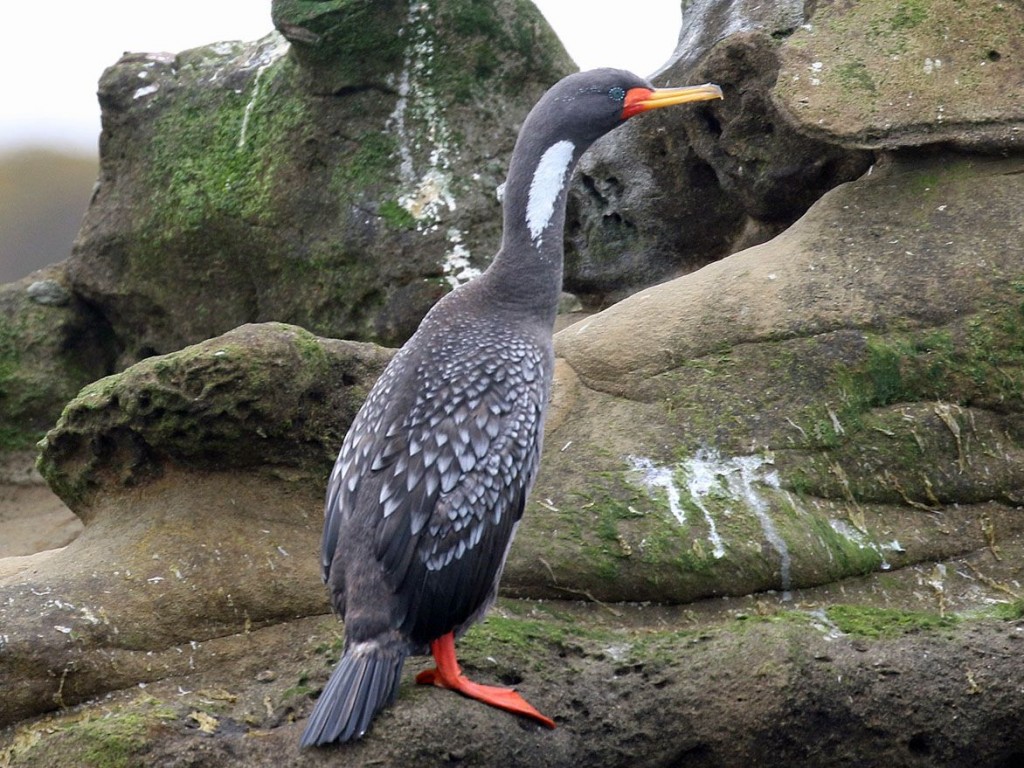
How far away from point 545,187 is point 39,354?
20.4ft

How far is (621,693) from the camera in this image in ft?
15.0

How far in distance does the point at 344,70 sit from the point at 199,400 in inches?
176

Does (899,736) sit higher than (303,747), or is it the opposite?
(303,747)

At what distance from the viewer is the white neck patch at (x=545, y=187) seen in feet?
17.1

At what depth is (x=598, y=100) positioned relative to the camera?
531 cm

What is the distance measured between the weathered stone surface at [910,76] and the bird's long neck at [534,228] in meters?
1.68

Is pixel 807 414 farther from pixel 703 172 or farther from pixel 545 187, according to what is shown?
pixel 703 172

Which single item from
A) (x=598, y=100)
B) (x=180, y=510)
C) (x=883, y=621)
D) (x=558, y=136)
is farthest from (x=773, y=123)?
(x=180, y=510)

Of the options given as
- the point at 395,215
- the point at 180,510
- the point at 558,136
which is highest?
the point at 558,136

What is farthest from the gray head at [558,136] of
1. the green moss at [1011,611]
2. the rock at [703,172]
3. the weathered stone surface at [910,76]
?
the green moss at [1011,611]

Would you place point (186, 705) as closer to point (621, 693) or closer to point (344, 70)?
point (621, 693)

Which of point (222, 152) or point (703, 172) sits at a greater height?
point (222, 152)

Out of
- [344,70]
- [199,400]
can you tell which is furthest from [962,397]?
[344,70]

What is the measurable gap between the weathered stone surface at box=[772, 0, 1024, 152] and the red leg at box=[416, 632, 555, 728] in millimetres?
3250
